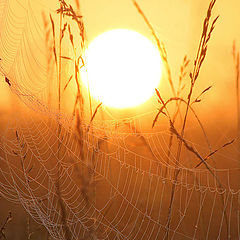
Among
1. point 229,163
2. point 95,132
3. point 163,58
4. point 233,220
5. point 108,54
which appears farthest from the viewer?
point 108,54

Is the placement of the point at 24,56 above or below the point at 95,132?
above

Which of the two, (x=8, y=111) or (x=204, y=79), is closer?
(x=8, y=111)

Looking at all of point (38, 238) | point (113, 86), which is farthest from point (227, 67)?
Answer: point (38, 238)

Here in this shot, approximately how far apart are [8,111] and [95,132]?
0.97 m

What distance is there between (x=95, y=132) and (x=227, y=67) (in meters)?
1.57

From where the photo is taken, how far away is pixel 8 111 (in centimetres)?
240

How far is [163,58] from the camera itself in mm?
1403

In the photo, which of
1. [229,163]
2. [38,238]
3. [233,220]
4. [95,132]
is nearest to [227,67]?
[229,163]

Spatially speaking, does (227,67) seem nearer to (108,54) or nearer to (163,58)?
(108,54)

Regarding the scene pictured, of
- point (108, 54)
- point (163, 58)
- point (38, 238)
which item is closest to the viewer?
point (163, 58)

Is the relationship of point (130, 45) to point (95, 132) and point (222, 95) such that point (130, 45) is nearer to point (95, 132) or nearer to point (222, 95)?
point (222, 95)

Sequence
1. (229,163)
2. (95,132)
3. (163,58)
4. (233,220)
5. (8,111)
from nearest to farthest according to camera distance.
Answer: (163,58)
(95,132)
(233,220)
(8,111)
(229,163)

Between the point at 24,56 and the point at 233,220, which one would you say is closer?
the point at 233,220

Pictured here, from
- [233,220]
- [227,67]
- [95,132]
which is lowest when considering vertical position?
[233,220]
